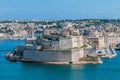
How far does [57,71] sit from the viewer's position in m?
26.5

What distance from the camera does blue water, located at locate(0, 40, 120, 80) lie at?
2402 centimetres

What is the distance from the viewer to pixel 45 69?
2728 centimetres

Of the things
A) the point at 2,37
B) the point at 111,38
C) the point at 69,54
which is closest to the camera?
the point at 69,54

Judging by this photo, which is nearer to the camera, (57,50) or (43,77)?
(43,77)

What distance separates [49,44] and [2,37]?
3937 centimetres

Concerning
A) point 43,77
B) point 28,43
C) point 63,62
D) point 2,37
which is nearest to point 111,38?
point 28,43

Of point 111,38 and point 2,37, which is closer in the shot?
point 111,38

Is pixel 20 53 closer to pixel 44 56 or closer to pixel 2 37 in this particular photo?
pixel 44 56

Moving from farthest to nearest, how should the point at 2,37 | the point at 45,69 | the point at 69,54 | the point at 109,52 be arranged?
1. the point at 2,37
2. the point at 109,52
3. the point at 69,54
4. the point at 45,69

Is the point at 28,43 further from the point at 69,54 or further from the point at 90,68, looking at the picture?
the point at 90,68

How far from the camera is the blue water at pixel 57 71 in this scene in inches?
946

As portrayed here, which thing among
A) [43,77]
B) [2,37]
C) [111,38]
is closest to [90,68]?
[43,77]

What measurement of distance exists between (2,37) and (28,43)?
37100 millimetres

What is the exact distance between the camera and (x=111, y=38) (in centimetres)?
4453
